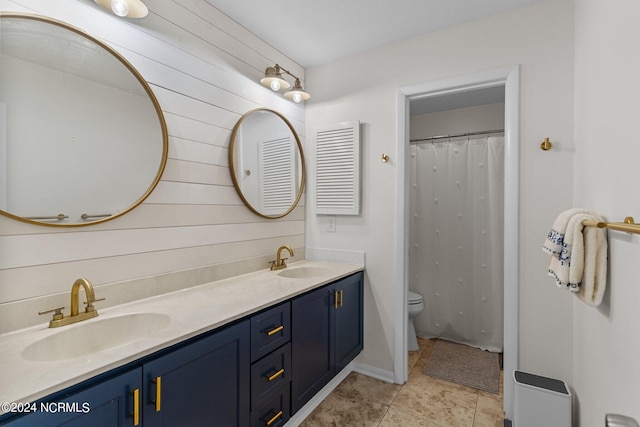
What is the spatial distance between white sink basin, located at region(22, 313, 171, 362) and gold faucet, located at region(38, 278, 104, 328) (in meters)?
0.02

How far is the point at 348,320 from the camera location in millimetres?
2215

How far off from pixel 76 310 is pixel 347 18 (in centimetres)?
216

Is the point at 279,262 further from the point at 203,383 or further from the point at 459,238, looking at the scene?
the point at 459,238

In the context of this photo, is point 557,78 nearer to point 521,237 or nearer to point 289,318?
point 521,237

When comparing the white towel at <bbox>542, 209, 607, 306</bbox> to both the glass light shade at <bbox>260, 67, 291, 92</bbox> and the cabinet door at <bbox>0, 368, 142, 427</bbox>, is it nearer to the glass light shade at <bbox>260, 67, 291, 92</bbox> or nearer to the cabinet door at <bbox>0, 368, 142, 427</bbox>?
the cabinet door at <bbox>0, 368, 142, 427</bbox>

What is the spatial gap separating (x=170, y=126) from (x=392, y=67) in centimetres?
162

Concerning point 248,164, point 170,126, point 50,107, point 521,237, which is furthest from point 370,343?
point 50,107

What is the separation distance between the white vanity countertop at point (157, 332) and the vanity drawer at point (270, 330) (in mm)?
55

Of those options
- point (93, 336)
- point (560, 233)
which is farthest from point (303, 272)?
point (560, 233)

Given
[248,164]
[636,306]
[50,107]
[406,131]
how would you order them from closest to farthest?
1. [636,306]
2. [50,107]
3. [248,164]
4. [406,131]

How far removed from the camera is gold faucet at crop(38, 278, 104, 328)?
46.8 inches

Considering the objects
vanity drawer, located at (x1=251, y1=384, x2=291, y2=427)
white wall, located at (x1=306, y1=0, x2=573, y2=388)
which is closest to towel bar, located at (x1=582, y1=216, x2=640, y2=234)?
white wall, located at (x1=306, y1=0, x2=573, y2=388)

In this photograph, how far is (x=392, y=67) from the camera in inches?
91.0

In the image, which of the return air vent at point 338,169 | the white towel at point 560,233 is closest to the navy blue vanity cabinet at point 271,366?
the return air vent at point 338,169
